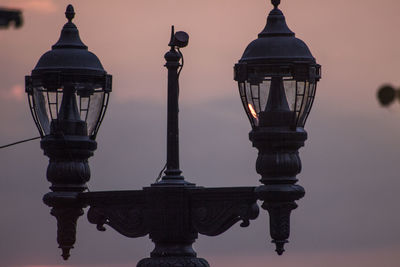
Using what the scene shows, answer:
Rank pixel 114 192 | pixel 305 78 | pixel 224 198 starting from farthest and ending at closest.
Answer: pixel 114 192, pixel 224 198, pixel 305 78

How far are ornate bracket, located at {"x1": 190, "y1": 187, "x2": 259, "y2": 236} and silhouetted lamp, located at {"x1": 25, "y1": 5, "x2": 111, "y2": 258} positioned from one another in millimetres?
1413

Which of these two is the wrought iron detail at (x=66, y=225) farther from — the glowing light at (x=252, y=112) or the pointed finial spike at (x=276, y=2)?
the pointed finial spike at (x=276, y=2)

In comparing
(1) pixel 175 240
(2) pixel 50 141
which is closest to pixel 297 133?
(1) pixel 175 240

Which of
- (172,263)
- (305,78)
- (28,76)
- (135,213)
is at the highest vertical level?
(28,76)

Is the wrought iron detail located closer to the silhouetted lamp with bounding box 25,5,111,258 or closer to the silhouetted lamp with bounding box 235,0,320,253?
the silhouetted lamp with bounding box 25,5,111,258

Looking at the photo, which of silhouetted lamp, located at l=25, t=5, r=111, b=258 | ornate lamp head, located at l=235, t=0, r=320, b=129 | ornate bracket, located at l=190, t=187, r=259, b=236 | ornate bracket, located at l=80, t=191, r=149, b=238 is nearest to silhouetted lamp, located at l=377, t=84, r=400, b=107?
ornate lamp head, located at l=235, t=0, r=320, b=129

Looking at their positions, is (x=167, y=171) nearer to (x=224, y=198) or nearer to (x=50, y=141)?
(x=224, y=198)

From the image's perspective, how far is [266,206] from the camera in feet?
28.1

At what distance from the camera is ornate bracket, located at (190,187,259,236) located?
8891 mm

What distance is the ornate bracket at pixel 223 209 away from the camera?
8891mm

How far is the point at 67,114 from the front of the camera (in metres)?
9.72

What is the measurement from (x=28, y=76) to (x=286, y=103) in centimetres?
287

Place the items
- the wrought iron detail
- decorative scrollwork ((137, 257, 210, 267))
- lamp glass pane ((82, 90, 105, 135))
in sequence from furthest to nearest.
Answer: the wrought iron detail → lamp glass pane ((82, 90, 105, 135)) → decorative scrollwork ((137, 257, 210, 267))

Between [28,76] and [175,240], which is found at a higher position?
[28,76]
